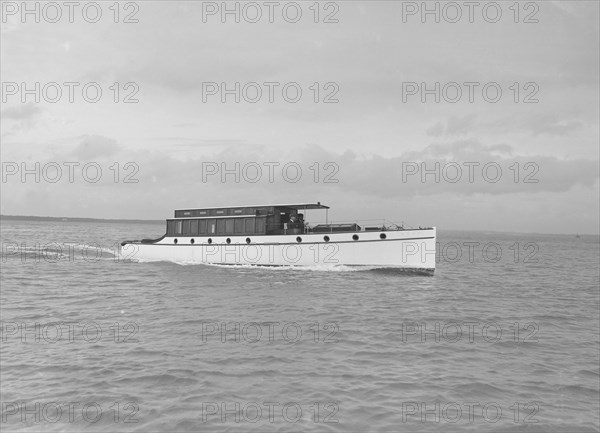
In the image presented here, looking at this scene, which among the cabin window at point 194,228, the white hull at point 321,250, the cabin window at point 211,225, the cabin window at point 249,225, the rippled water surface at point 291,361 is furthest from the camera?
the cabin window at point 194,228

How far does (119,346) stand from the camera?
14203 millimetres

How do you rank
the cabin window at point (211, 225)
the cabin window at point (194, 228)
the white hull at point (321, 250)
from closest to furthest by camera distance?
the white hull at point (321, 250)
the cabin window at point (211, 225)
the cabin window at point (194, 228)

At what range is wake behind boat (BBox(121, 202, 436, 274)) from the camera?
3428 cm

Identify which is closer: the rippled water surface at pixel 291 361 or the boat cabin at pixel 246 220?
the rippled water surface at pixel 291 361

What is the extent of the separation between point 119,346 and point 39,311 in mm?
8136

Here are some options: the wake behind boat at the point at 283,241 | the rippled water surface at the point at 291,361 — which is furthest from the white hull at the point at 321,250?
the rippled water surface at the point at 291,361

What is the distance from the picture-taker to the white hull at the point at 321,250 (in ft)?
112

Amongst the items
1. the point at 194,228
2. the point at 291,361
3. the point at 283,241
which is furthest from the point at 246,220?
the point at 291,361

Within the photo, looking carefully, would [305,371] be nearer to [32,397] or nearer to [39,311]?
[32,397]

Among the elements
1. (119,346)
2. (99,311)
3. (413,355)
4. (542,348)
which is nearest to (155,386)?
(119,346)

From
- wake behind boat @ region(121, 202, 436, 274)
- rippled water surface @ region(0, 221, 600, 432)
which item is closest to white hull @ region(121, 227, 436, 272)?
wake behind boat @ region(121, 202, 436, 274)

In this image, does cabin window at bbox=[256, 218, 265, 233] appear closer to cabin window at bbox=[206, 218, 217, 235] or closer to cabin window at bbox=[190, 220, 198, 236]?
cabin window at bbox=[206, 218, 217, 235]

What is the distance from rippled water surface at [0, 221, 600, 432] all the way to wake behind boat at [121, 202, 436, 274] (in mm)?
7508

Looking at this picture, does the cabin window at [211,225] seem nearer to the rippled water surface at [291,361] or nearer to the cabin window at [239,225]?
the cabin window at [239,225]
